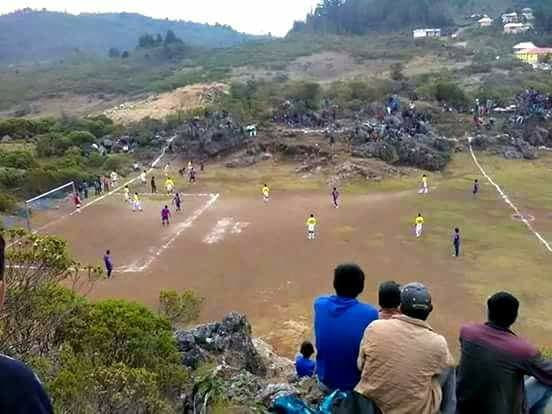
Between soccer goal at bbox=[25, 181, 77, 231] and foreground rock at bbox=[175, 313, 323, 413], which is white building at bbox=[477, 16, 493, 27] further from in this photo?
foreground rock at bbox=[175, 313, 323, 413]

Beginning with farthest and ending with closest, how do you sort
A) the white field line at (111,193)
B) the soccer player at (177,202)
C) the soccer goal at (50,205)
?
the soccer player at (177,202) → the soccer goal at (50,205) → the white field line at (111,193)

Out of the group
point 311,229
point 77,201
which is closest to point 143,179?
point 77,201

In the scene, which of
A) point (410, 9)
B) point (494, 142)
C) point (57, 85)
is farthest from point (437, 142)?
point (410, 9)

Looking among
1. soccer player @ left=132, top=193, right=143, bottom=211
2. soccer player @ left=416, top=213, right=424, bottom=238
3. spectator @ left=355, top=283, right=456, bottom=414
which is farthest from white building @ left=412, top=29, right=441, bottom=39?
spectator @ left=355, top=283, right=456, bottom=414

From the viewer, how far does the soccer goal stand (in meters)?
34.2

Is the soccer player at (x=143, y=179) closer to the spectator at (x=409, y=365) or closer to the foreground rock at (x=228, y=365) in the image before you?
the foreground rock at (x=228, y=365)

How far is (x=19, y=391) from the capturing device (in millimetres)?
2547

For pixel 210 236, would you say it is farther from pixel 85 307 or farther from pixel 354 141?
pixel 354 141

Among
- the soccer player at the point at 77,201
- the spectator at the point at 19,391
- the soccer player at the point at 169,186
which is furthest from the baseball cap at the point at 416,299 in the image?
the soccer player at the point at 169,186

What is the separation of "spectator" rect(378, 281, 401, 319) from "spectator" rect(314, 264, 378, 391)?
0.08 metres

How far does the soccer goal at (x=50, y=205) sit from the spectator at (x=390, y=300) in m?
30.2

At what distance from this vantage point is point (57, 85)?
11575 centimetres

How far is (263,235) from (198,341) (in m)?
16.5

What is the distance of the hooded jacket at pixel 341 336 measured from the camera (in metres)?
5.07
